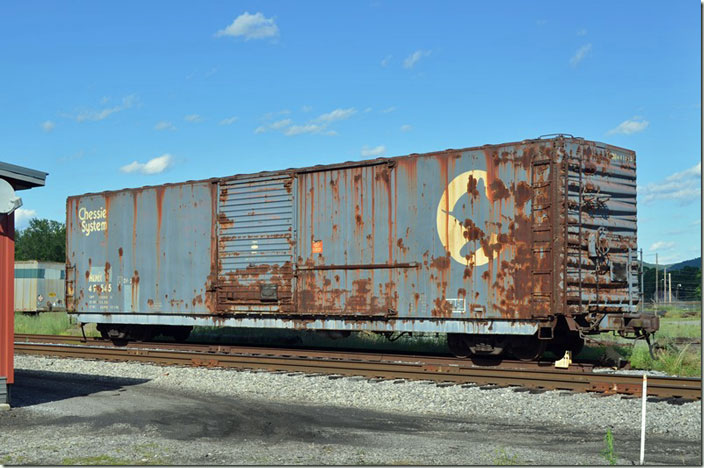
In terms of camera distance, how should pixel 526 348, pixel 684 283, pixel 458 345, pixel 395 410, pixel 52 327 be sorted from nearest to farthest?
pixel 395 410 < pixel 526 348 < pixel 458 345 < pixel 52 327 < pixel 684 283

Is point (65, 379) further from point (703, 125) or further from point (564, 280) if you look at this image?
point (703, 125)

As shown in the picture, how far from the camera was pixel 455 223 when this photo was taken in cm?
1431

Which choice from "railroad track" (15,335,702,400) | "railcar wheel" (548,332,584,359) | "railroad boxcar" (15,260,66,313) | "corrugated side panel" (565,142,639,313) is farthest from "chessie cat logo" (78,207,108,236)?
"railroad boxcar" (15,260,66,313)

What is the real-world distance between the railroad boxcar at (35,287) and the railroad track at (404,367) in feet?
61.1

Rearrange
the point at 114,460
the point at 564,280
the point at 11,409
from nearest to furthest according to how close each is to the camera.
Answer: the point at 114,460 → the point at 11,409 → the point at 564,280

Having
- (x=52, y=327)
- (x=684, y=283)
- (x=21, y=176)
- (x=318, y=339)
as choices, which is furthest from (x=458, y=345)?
(x=684, y=283)

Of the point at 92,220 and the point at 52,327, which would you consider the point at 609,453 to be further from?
the point at 52,327

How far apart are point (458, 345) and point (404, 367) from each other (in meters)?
1.62

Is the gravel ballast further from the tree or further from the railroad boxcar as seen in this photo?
the tree

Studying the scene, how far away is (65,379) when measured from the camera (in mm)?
14570

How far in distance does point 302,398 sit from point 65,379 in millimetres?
5373

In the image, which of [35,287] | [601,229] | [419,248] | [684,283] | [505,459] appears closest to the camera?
[505,459]

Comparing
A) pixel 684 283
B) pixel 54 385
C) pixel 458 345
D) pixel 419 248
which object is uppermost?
pixel 419 248

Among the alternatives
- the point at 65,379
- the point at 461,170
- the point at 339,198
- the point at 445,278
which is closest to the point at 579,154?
the point at 461,170
